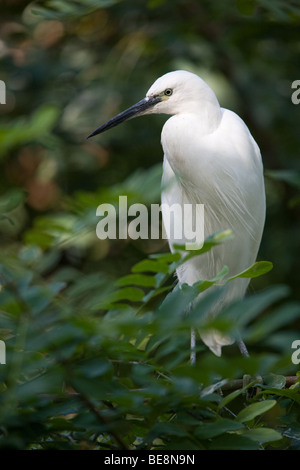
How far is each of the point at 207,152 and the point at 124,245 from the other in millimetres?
1300

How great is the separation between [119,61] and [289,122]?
100 cm

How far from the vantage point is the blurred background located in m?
3.34

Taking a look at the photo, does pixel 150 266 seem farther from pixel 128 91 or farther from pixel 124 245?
pixel 128 91

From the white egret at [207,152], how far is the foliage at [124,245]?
20cm

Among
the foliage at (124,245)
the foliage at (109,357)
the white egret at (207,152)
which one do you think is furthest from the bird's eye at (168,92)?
the foliage at (109,357)

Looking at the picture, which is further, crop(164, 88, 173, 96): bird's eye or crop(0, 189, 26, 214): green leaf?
crop(164, 88, 173, 96): bird's eye

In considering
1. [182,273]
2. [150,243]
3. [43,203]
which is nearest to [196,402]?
[182,273]

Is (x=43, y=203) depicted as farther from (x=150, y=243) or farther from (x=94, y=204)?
(x=94, y=204)

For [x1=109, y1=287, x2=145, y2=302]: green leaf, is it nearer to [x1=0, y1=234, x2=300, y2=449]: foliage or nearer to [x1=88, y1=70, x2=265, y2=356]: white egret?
[x1=0, y1=234, x2=300, y2=449]: foliage

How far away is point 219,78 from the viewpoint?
12.2 ft

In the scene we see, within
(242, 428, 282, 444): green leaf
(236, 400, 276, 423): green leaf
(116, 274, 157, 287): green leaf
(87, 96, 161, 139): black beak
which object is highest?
(87, 96, 161, 139): black beak

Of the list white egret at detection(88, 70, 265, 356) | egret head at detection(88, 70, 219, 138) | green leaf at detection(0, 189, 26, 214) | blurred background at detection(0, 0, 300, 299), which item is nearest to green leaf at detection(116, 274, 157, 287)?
green leaf at detection(0, 189, 26, 214)

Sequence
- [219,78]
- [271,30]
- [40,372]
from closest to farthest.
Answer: [40,372], [271,30], [219,78]

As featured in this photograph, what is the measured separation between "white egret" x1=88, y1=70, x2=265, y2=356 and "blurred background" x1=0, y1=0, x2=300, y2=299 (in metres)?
0.77
